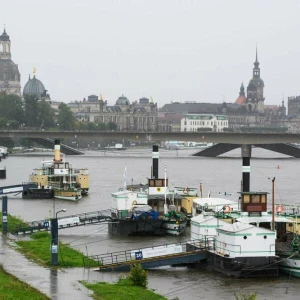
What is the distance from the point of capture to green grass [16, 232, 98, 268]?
37.8 metres

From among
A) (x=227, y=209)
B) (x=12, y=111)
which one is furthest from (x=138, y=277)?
(x=12, y=111)

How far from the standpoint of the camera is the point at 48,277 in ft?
115

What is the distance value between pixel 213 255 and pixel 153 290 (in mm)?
4087

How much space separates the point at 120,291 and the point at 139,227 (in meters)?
14.0

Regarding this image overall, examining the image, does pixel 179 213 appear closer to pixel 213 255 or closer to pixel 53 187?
pixel 213 255

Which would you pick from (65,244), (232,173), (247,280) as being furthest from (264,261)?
(232,173)

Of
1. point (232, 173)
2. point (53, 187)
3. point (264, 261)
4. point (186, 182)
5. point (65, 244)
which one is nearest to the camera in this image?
point (264, 261)

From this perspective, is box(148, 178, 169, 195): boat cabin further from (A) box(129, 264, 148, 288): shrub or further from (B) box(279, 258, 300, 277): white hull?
(A) box(129, 264, 148, 288): shrub

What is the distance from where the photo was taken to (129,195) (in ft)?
162

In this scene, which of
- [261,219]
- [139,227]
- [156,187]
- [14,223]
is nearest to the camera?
[261,219]

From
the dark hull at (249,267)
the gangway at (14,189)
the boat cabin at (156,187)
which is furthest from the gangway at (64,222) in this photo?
the gangway at (14,189)

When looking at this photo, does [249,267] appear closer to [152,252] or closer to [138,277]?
[152,252]

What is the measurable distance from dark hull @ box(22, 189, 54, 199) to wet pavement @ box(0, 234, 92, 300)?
2742cm

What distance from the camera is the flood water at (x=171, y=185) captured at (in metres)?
34.8
